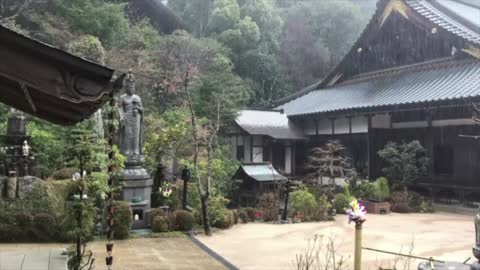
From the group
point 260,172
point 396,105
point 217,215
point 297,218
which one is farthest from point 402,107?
point 217,215

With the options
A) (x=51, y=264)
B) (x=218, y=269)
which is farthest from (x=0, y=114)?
(x=218, y=269)

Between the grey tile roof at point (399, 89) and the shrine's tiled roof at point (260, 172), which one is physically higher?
the grey tile roof at point (399, 89)

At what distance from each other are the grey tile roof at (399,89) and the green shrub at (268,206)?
6.23 meters

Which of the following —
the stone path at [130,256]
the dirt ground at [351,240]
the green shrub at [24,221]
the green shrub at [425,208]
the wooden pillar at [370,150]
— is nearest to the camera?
the stone path at [130,256]

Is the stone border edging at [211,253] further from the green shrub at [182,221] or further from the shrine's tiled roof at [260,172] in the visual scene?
the shrine's tiled roof at [260,172]

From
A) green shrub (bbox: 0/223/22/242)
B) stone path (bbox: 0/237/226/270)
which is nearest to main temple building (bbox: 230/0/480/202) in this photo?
stone path (bbox: 0/237/226/270)

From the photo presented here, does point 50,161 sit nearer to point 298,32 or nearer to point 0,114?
point 0,114

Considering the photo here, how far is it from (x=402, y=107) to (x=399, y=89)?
183cm

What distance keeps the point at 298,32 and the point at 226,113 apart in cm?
1792

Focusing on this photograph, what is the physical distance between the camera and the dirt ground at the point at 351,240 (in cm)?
754

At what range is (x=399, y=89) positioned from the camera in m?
17.1

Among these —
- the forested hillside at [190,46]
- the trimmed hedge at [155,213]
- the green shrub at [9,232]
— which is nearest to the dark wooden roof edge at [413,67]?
the forested hillside at [190,46]

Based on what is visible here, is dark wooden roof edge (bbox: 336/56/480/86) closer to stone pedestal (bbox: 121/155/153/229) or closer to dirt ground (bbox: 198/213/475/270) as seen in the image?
dirt ground (bbox: 198/213/475/270)

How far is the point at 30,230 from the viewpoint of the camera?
8977mm
